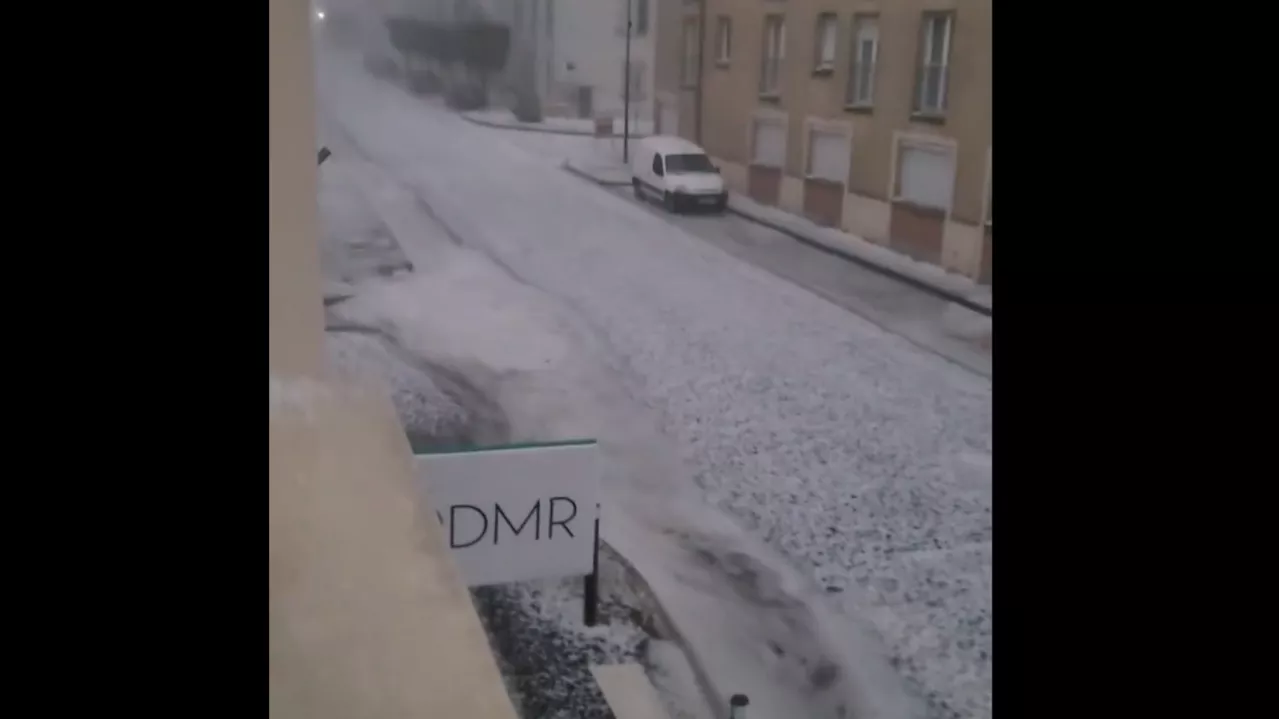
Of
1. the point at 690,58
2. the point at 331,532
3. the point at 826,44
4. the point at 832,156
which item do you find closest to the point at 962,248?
the point at 832,156

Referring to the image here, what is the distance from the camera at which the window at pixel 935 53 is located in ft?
4.04

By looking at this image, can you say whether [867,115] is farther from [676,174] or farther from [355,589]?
[355,589]

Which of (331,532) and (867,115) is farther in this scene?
(867,115)

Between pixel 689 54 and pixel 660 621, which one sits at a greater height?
pixel 689 54

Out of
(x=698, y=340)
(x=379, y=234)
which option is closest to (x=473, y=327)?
(x=379, y=234)

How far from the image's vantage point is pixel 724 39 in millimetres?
1229

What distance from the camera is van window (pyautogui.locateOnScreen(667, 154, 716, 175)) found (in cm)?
121

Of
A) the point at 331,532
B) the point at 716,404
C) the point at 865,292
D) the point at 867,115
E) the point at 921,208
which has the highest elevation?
the point at 867,115

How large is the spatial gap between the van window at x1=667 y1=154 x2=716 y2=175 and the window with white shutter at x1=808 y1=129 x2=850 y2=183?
5.3 inches

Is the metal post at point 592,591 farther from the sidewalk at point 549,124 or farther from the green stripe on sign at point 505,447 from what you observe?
the sidewalk at point 549,124

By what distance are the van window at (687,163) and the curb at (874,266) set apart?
0.06 meters
